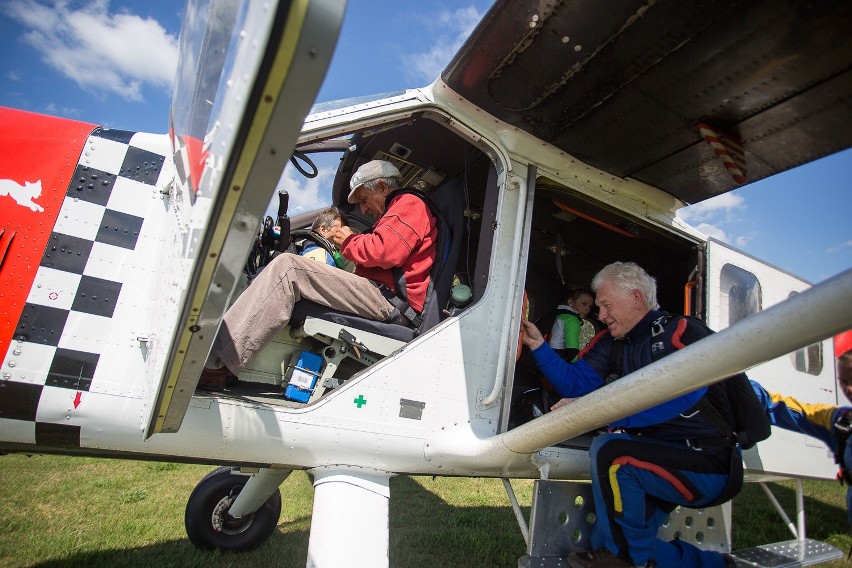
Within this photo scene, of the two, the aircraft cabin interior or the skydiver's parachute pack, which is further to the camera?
the aircraft cabin interior

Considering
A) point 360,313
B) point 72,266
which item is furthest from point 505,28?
point 72,266

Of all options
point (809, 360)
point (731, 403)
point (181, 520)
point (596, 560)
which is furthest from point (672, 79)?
point (181, 520)

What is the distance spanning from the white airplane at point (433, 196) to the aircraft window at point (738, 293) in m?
0.83

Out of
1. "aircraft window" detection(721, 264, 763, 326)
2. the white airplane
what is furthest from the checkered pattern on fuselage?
"aircraft window" detection(721, 264, 763, 326)

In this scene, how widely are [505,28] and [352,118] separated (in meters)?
0.85

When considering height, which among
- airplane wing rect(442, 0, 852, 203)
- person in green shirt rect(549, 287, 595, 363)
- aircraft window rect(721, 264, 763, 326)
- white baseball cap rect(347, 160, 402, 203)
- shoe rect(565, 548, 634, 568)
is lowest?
shoe rect(565, 548, 634, 568)

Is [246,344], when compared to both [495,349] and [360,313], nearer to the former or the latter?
[360,313]

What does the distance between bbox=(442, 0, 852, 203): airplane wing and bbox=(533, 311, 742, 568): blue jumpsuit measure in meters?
1.15

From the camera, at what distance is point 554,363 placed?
8.87 ft

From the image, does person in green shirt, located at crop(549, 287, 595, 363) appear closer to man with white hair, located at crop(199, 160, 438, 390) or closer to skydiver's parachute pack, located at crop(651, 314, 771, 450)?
skydiver's parachute pack, located at crop(651, 314, 771, 450)

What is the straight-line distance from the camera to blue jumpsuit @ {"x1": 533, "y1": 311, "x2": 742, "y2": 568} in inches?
89.4

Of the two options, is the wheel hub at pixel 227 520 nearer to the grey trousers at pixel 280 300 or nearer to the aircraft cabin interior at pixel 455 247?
the aircraft cabin interior at pixel 455 247

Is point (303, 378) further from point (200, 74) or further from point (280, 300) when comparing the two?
point (200, 74)

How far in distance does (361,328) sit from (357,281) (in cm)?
25
